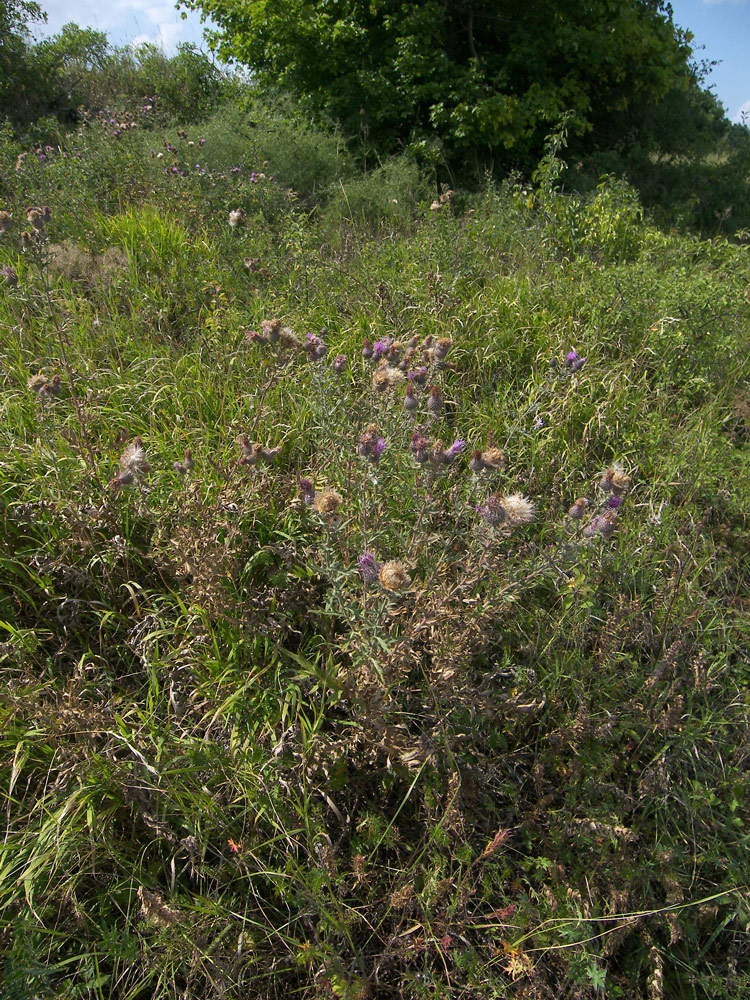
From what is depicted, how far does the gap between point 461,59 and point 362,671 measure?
8.43 meters

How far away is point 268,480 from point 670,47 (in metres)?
8.49

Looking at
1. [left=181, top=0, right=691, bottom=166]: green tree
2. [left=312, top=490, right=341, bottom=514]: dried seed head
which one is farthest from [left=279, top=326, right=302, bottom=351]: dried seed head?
[left=181, top=0, right=691, bottom=166]: green tree

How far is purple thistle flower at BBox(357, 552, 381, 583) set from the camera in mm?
1642

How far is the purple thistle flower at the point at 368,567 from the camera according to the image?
1642 millimetres

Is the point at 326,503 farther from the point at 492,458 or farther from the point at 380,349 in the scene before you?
the point at 380,349

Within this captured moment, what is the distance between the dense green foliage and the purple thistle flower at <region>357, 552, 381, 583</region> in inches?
1.6

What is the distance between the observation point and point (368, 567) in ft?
5.40

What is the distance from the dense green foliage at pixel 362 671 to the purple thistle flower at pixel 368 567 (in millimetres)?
40

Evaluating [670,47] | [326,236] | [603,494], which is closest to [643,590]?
[603,494]

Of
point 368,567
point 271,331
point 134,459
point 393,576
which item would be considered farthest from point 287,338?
point 393,576

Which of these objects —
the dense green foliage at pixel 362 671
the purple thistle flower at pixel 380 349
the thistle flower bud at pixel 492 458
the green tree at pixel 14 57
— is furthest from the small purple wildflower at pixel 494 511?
the green tree at pixel 14 57

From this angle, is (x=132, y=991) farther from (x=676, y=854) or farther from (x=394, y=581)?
(x=676, y=854)

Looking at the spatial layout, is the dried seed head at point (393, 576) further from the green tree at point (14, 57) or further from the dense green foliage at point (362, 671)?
the green tree at point (14, 57)

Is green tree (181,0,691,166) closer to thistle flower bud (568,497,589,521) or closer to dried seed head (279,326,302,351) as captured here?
dried seed head (279,326,302,351)
